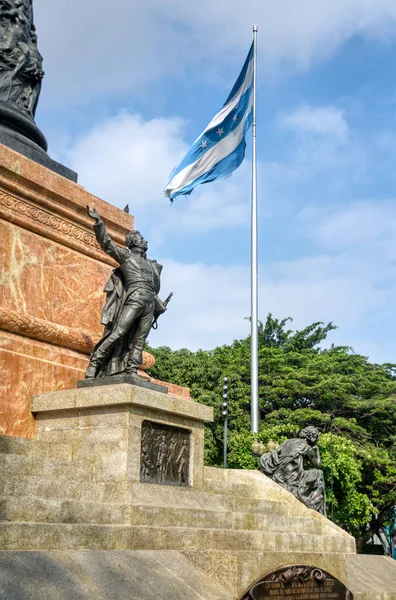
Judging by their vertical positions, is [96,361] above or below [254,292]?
below

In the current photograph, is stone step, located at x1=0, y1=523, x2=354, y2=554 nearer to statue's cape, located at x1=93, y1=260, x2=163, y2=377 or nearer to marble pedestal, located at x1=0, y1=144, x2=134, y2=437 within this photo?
statue's cape, located at x1=93, y1=260, x2=163, y2=377

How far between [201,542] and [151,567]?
1.22 m

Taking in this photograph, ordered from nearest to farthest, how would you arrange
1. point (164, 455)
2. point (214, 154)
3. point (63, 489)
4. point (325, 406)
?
point (63, 489), point (164, 455), point (214, 154), point (325, 406)

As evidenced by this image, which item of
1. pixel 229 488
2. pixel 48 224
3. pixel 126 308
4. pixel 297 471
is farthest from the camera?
pixel 297 471

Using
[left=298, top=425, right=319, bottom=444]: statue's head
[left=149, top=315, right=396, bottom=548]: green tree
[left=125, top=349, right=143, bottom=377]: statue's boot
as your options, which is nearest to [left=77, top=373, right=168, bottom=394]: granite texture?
[left=125, top=349, right=143, bottom=377]: statue's boot

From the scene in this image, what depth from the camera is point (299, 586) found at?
25.1 feet

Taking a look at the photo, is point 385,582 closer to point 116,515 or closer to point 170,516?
point 170,516

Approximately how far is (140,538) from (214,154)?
18387mm

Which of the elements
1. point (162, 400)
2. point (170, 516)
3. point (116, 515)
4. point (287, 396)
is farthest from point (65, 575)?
point (287, 396)

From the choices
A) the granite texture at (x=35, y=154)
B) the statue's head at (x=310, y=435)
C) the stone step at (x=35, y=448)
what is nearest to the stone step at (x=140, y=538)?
the stone step at (x=35, y=448)

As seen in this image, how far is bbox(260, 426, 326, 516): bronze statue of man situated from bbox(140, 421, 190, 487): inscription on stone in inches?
140

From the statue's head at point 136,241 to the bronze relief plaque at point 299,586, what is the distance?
13.0 ft

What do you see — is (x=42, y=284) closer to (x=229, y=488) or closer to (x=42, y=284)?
(x=42, y=284)

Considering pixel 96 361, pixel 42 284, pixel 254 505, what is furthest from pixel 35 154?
pixel 254 505
